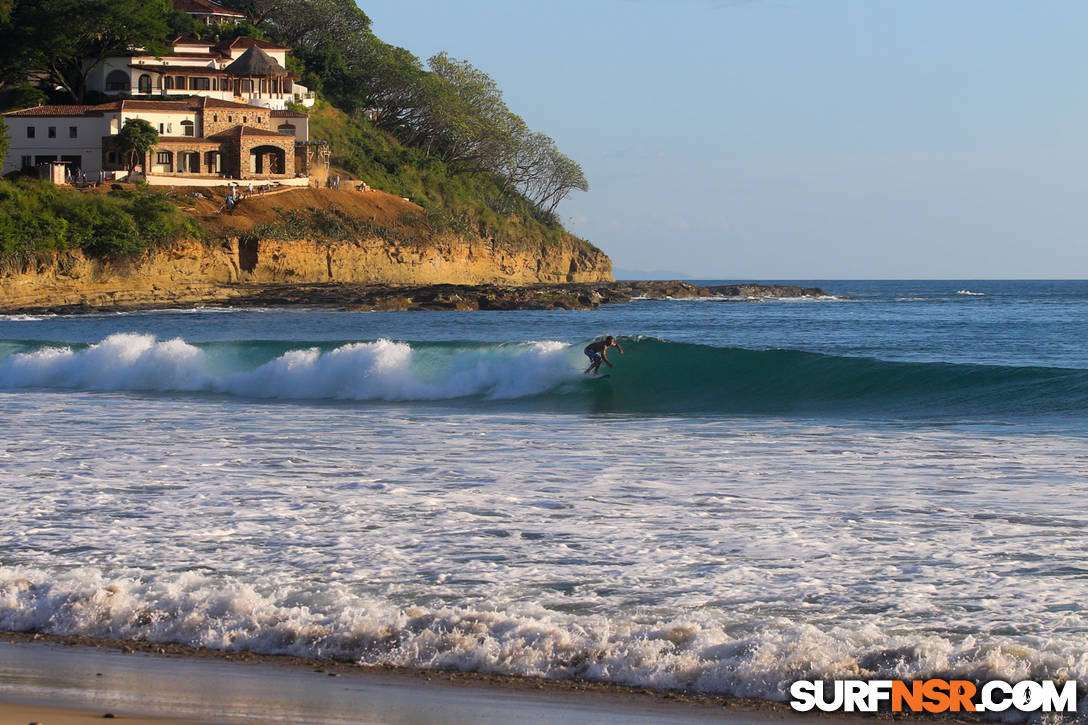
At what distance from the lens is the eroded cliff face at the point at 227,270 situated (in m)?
52.9

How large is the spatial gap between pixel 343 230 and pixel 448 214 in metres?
14.4

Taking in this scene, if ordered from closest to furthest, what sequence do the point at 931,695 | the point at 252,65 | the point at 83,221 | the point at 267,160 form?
the point at 931,695, the point at 83,221, the point at 267,160, the point at 252,65

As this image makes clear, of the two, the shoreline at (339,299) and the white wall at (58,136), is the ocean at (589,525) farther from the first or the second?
the white wall at (58,136)

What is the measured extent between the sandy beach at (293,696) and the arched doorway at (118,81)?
74.8 m

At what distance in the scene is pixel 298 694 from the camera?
17.7 feet

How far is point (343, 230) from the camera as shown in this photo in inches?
2660

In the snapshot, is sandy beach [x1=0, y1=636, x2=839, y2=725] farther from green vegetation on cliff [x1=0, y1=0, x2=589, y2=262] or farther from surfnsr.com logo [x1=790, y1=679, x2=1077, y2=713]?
green vegetation on cliff [x1=0, y1=0, x2=589, y2=262]

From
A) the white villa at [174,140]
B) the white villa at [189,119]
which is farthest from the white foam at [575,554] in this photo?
the white villa at [174,140]

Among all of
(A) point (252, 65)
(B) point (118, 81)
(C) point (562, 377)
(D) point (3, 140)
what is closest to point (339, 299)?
(D) point (3, 140)

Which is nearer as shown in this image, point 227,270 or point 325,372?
point 325,372

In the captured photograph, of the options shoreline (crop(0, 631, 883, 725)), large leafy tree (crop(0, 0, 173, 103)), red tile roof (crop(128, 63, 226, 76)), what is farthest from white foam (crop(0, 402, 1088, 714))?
red tile roof (crop(128, 63, 226, 76))

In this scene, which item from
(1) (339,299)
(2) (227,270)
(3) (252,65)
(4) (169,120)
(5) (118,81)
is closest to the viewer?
(1) (339,299)

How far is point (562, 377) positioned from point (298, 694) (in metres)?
16.1

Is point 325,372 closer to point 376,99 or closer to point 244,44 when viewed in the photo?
point 244,44
